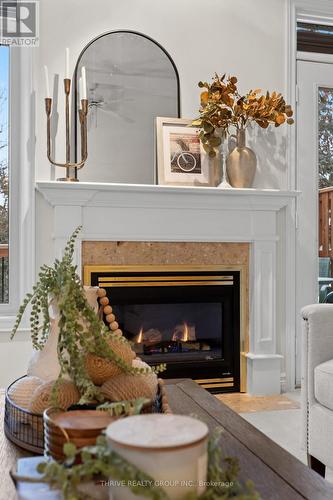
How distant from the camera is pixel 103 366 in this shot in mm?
1177

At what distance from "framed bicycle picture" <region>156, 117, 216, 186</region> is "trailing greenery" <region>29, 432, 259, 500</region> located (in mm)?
2590

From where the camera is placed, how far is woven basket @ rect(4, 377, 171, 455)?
1.14m

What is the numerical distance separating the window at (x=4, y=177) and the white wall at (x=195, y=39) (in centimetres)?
23

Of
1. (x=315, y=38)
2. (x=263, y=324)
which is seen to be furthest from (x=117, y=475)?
(x=315, y=38)

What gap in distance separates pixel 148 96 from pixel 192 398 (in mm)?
2263

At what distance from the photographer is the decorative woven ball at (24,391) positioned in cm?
121

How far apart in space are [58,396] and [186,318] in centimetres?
240

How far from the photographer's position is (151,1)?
335cm

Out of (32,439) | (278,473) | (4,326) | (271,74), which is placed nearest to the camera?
(278,473)

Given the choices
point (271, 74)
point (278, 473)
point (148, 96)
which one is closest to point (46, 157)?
point (148, 96)

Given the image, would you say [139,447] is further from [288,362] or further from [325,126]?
[325,126]

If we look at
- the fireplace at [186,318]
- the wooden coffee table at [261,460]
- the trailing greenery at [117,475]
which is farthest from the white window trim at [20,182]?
the trailing greenery at [117,475]

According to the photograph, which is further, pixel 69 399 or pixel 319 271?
pixel 319 271

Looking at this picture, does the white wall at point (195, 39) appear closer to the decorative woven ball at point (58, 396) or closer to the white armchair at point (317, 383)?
the white armchair at point (317, 383)
